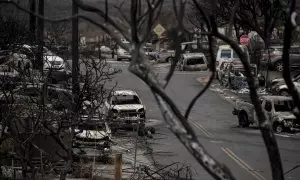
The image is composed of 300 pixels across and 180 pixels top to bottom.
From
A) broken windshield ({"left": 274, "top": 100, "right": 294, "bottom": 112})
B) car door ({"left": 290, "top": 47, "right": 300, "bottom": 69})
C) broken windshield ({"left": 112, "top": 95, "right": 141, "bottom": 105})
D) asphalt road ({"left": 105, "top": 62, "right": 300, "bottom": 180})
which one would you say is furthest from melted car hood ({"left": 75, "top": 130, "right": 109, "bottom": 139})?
car door ({"left": 290, "top": 47, "right": 300, "bottom": 69})

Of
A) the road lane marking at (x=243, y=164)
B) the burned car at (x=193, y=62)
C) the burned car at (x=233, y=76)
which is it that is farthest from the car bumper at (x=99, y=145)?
the burned car at (x=193, y=62)

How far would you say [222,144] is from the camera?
2350cm

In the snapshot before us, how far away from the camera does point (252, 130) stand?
89.9 ft

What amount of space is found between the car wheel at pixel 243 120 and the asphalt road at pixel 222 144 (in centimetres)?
33

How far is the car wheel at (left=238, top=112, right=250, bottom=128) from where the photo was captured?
2814 centimetres

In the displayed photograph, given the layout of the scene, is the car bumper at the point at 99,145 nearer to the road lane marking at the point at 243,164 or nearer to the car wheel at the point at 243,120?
the road lane marking at the point at 243,164

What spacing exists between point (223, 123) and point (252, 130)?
7.75 feet

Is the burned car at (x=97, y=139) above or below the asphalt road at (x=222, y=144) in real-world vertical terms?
above

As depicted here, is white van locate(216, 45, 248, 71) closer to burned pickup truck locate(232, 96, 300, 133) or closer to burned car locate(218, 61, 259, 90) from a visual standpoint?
burned car locate(218, 61, 259, 90)

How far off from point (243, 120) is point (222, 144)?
522cm

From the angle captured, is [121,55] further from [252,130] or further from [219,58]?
[252,130]

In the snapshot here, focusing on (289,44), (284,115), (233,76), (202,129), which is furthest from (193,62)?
(289,44)

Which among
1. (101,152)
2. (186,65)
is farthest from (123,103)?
(186,65)

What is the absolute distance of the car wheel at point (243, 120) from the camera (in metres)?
28.1
